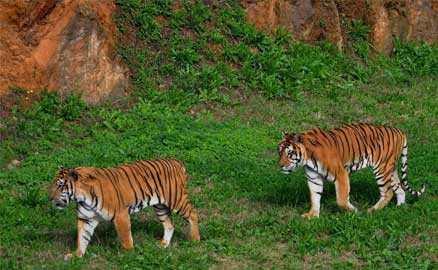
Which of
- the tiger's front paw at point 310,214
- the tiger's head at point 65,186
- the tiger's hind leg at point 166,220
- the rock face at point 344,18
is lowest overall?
the tiger's hind leg at point 166,220

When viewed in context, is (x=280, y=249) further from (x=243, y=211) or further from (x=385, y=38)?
(x=385, y=38)

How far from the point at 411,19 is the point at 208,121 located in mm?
7204

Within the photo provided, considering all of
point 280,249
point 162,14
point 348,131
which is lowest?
point 280,249

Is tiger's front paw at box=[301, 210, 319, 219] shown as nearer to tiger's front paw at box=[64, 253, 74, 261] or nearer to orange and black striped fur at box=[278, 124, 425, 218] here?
orange and black striped fur at box=[278, 124, 425, 218]

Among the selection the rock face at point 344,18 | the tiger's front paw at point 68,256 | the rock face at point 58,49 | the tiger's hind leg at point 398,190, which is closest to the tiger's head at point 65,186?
the tiger's front paw at point 68,256

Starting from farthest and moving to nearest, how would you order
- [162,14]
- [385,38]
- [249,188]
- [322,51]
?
[385,38] < [322,51] < [162,14] < [249,188]

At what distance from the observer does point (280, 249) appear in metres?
9.57

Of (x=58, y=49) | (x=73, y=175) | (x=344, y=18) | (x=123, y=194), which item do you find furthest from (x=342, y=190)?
(x=344, y=18)

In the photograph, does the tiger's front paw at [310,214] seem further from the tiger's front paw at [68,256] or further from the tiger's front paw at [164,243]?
the tiger's front paw at [68,256]

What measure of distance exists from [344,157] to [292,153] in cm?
76

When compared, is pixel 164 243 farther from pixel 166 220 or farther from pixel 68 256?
pixel 68 256

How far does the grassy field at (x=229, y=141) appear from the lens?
31.0 ft

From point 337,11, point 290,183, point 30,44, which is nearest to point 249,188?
point 290,183

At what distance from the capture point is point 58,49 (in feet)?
47.5
